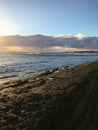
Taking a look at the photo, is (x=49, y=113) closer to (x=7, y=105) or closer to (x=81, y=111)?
(x=81, y=111)

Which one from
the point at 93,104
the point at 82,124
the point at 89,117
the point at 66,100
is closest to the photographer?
the point at 82,124

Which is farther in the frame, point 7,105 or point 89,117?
point 7,105

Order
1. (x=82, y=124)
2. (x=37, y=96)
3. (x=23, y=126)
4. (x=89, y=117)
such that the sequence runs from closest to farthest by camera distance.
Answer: (x=23, y=126), (x=82, y=124), (x=89, y=117), (x=37, y=96)

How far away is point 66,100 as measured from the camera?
41.0 feet

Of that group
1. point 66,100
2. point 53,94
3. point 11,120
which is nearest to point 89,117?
point 66,100

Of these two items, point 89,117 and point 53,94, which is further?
point 53,94

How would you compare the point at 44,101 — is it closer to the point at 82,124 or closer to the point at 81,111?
the point at 81,111

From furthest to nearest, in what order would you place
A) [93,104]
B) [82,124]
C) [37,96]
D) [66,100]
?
1. [37,96]
2. [66,100]
3. [93,104]
4. [82,124]

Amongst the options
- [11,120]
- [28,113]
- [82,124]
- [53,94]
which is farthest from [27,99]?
[82,124]

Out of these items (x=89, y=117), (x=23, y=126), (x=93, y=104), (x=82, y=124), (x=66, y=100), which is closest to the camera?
(x=23, y=126)

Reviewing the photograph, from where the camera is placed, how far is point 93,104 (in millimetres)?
11664

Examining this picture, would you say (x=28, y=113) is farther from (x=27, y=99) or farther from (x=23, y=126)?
(x=27, y=99)

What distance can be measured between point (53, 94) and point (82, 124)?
4749 millimetres

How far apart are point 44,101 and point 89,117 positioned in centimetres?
304
